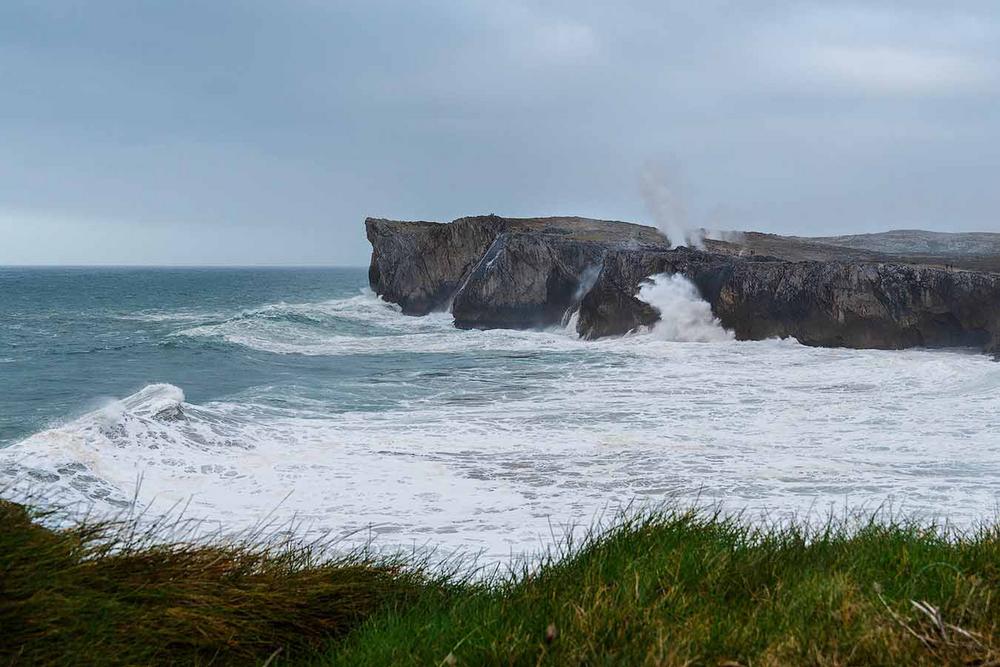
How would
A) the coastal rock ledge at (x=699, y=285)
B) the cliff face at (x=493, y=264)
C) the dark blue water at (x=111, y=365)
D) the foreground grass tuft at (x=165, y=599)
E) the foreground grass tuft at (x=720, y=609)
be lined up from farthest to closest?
the cliff face at (x=493, y=264)
the coastal rock ledge at (x=699, y=285)
the dark blue water at (x=111, y=365)
the foreground grass tuft at (x=165, y=599)
the foreground grass tuft at (x=720, y=609)

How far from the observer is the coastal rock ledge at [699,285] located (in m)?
29.6

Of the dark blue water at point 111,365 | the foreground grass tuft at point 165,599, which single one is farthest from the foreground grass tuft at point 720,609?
the dark blue water at point 111,365

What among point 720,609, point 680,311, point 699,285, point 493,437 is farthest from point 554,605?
point 699,285

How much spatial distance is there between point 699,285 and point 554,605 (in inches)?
1334

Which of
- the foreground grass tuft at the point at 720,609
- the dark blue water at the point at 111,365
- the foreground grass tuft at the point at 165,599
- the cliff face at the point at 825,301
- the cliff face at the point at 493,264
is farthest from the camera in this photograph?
the cliff face at the point at 493,264

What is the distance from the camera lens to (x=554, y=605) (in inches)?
140

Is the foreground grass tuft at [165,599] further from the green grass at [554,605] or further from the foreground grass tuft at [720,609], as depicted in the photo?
the foreground grass tuft at [720,609]

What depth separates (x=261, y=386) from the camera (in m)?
22.5

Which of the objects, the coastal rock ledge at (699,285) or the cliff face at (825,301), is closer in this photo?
the cliff face at (825,301)

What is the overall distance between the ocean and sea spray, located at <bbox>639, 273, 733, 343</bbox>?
3.98 meters

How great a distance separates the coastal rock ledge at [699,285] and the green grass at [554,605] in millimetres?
26873

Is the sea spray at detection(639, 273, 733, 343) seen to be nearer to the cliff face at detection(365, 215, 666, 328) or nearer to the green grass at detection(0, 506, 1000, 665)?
the cliff face at detection(365, 215, 666, 328)

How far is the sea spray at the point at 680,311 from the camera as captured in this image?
3456 cm

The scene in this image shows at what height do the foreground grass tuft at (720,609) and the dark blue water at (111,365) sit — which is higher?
the foreground grass tuft at (720,609)
